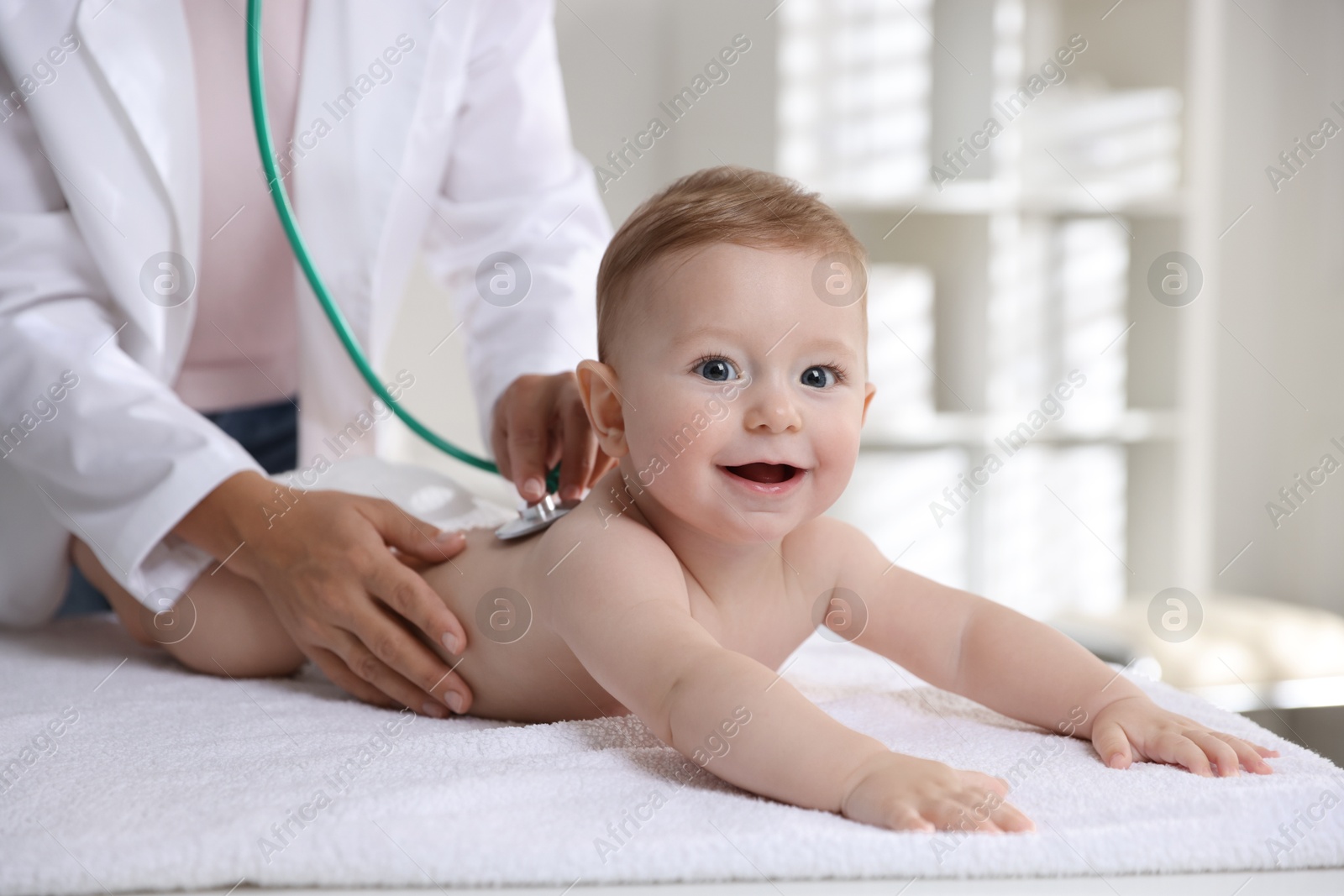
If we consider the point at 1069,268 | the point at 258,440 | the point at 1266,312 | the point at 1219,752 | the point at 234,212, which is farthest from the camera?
the point at 1266,312

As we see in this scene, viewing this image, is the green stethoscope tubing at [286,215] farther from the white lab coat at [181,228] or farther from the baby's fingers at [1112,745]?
the baby's fingers at [1112,745]

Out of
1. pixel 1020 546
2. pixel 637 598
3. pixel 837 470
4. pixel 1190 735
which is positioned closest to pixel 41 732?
pixel 637 598

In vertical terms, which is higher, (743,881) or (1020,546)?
(743,881)

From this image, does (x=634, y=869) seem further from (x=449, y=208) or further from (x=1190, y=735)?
Answer: (x=449, y=208)

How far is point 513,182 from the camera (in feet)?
3.93

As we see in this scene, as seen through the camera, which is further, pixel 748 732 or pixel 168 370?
pixel 168 370

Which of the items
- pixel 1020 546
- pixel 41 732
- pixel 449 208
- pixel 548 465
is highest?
pixel 449 208

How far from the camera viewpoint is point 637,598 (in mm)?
625

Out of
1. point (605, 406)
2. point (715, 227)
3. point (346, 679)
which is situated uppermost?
point (715, 227)

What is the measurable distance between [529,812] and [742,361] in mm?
295

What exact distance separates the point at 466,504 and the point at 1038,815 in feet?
1.96

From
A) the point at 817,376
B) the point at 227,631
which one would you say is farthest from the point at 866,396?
the point at 227,631

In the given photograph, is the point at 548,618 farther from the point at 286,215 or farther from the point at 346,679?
the point at 286,215

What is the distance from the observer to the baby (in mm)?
566
